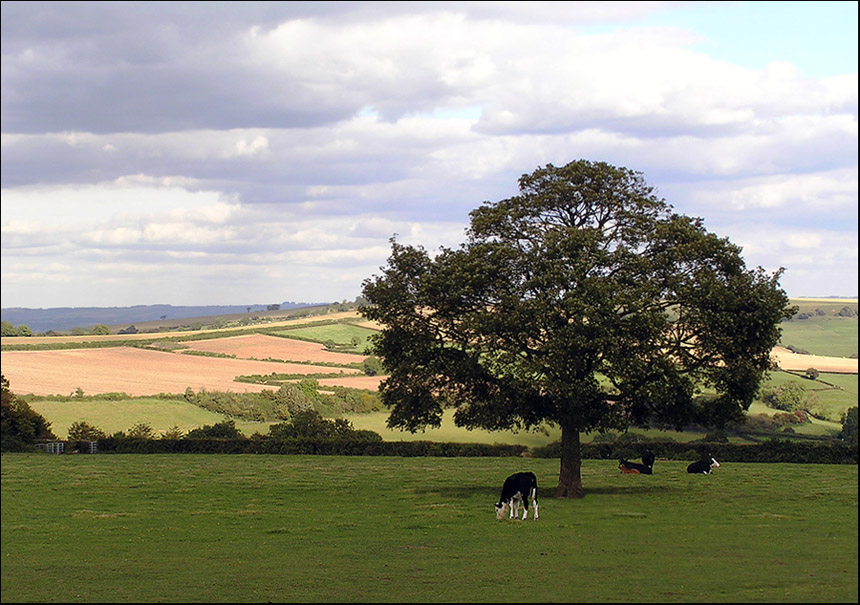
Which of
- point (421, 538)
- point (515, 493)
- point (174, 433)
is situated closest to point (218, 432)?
point (174, 433)

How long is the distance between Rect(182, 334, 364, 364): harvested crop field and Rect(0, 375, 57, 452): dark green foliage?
46.3 m

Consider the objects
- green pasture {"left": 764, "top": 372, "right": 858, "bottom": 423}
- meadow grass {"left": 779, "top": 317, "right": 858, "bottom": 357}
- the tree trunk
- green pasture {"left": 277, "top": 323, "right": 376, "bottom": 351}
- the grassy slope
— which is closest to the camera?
the tree trunk

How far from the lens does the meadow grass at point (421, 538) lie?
19797 millimetres

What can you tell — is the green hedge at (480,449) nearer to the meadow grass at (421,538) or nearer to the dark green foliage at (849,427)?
the meadow grass at (421,538)

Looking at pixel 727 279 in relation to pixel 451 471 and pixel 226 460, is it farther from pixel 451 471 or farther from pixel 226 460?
pixel 226 460

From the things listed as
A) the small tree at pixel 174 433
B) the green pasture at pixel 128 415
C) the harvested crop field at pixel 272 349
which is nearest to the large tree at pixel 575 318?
the small tree at pixel 174 433

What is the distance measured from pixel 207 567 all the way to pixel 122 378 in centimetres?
7592

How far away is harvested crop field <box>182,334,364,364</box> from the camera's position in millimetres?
117375

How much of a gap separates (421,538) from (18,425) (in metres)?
51.7

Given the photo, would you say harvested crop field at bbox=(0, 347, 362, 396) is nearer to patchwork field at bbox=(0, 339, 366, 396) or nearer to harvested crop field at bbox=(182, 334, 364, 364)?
patchwork field at bbox=(0, 339, 366, 396)

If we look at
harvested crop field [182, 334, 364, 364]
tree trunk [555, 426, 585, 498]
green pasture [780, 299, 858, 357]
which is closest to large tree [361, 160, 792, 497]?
tree trunk [555, 426, 585, 498]

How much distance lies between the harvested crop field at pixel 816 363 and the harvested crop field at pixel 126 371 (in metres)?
66.3

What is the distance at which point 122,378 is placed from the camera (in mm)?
94125

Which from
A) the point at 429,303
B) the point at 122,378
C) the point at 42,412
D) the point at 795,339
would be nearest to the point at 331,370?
the point at 122,378
